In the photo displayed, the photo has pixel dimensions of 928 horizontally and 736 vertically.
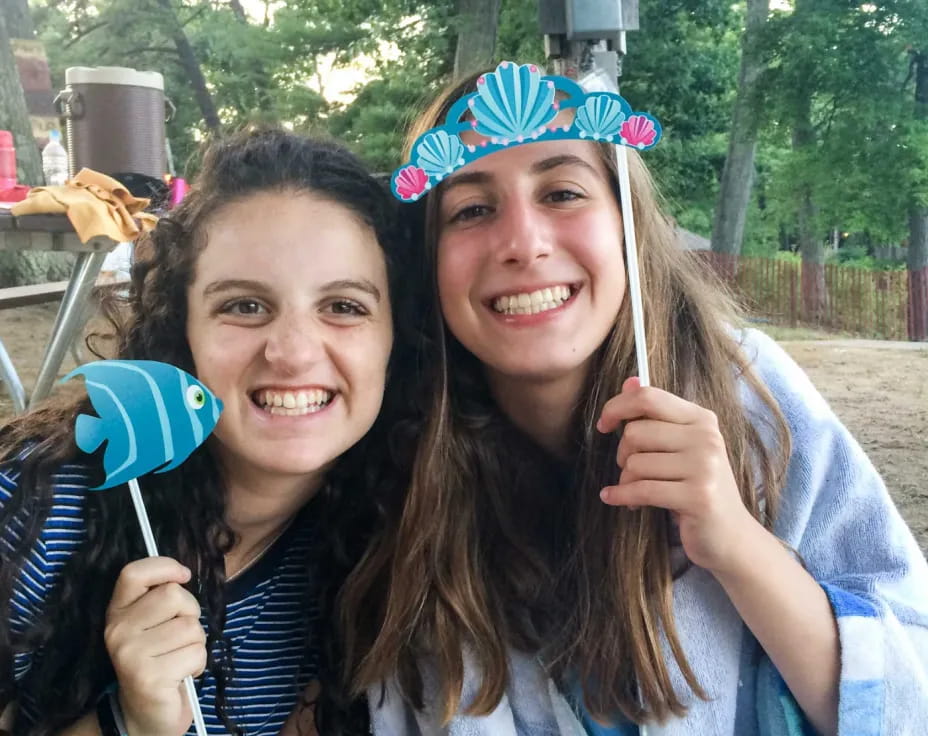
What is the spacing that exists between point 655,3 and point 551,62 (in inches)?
36.3

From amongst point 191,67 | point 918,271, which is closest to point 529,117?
point 918,271

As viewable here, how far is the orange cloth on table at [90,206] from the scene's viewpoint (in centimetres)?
155

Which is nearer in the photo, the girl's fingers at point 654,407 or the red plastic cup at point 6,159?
the girl's fingers at point 654,407

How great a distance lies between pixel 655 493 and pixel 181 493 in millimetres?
515

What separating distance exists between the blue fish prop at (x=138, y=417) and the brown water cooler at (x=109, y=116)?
1664 millimetres

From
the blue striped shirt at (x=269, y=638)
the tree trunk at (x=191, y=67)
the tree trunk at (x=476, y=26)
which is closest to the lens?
the blue striped shirt at (x=269, y=638)

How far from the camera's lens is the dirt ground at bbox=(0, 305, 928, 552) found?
66.5 inches

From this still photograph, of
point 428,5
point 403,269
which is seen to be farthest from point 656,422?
point 428,5

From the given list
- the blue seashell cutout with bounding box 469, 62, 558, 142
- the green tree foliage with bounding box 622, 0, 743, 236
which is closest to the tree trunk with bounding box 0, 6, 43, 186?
the green tree foliage with bounding box 622, 0, 743, 236

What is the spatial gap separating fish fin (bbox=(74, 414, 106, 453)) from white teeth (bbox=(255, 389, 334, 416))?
16 centimetres

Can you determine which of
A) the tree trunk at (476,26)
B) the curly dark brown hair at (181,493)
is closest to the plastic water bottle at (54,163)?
the tree trunk at (476,26)

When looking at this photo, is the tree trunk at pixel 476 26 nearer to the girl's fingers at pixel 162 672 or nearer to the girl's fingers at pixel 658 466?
the girl's fingers at pixel 658 466

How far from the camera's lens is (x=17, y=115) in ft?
10.5

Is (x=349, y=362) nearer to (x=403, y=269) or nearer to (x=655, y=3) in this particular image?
(x=403, y=269)
